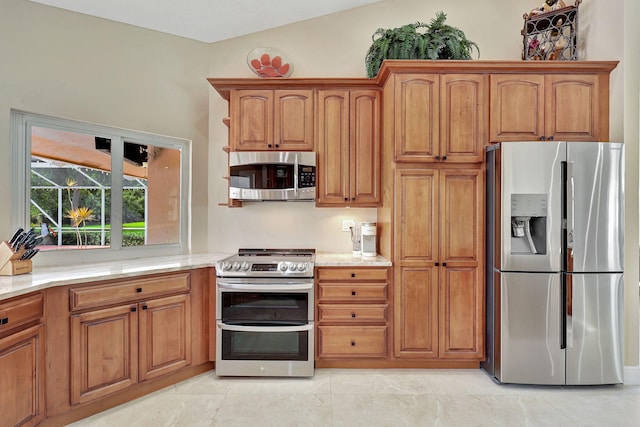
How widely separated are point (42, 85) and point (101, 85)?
0.39 metres

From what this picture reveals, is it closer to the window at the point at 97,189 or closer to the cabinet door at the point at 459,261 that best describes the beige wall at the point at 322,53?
the window at the point at 97,189

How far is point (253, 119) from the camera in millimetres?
3115

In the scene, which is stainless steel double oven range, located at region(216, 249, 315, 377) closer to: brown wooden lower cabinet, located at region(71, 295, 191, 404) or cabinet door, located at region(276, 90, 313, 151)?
brown wooden lower cabinet, located at region(71, 295, 191, 404)

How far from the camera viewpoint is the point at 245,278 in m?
2.71

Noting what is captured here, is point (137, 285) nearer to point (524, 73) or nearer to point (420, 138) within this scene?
point (420, 138)

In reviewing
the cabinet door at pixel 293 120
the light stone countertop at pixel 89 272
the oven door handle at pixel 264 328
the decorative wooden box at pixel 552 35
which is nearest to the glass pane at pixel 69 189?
the light stone countertop at pixel 89 272

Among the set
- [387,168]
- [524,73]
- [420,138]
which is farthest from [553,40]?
[387,168]

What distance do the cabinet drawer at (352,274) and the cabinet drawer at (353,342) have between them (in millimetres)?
388

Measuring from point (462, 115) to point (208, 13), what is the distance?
227cm

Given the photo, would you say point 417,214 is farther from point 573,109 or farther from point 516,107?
point 573,109

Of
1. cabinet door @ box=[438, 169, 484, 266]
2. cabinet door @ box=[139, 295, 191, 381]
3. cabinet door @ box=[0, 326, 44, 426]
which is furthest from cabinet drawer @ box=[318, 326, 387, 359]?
cabinet door @ box=[0, 326, 44, 426]

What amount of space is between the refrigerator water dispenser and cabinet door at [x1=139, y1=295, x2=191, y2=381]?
95.8 inches

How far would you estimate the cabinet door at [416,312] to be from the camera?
9.03 ft

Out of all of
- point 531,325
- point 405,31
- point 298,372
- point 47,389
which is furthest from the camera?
point 405,31
